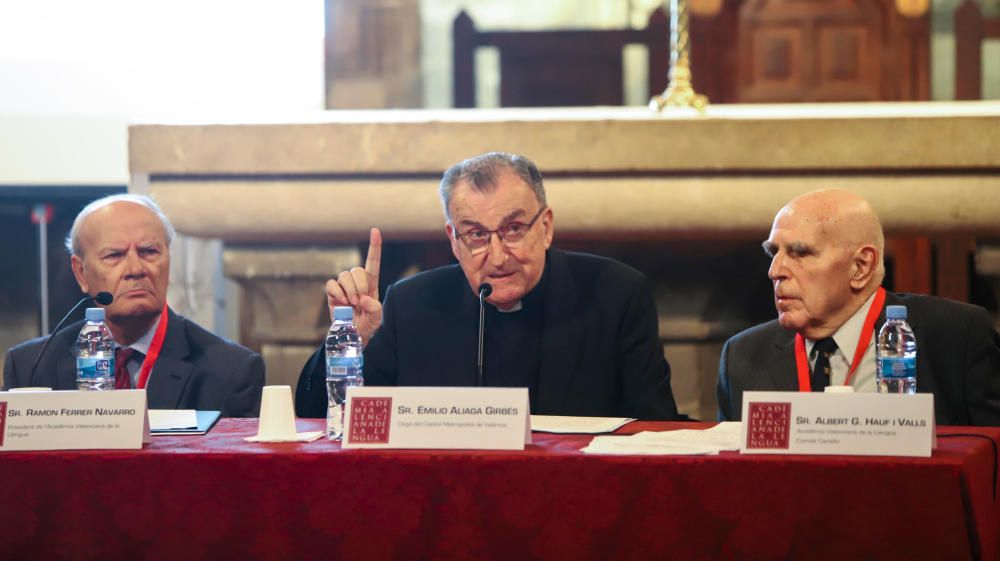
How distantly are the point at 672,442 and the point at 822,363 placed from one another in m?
0.85

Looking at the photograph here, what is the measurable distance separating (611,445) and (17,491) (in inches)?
34.9

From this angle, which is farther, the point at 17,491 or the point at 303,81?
the point at 303,81

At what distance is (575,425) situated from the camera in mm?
2258

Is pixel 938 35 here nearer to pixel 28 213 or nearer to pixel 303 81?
pixel 303 81

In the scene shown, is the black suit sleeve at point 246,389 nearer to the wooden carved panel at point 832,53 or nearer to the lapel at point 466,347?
the lapel at point 466,347

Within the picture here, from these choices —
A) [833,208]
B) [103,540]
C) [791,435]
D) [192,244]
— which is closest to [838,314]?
[833,208]

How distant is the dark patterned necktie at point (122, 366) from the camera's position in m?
2.99

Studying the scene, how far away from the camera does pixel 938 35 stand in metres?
5.70

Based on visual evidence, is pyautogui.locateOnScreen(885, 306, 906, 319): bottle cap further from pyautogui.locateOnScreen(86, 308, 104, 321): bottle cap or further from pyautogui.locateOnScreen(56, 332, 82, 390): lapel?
pyautogui.locateOnScreen(56, 332, 82, 390): lapel

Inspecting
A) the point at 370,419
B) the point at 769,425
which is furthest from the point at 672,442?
the point at 370,419

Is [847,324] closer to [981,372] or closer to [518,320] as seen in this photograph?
[981,372]

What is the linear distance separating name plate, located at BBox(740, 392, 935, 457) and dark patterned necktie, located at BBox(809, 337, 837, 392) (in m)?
0.82

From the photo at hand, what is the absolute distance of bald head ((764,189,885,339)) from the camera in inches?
107

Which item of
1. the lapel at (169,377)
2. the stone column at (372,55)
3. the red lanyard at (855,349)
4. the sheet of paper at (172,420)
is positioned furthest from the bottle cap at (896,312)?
the stone column at (372,55)
